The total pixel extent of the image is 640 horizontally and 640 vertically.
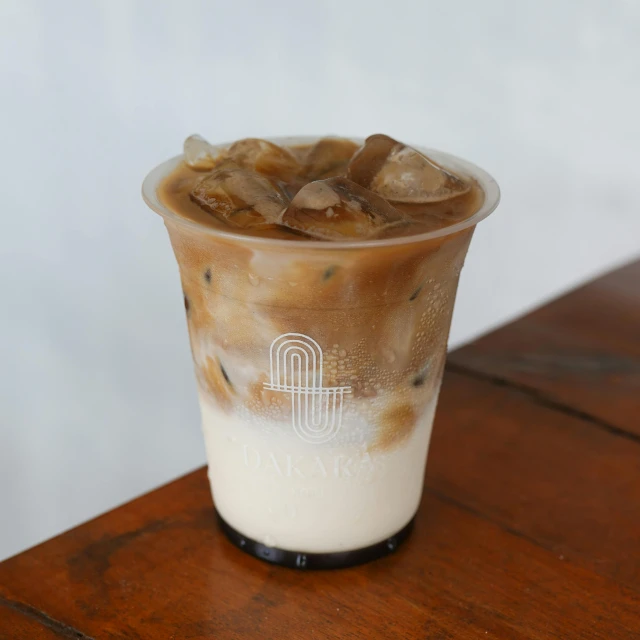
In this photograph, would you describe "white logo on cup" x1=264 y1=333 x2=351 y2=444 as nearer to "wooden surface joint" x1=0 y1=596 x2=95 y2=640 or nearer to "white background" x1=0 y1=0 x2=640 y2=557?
"wooden surface joint" x1=0 y1=596 x2=95 y2=640

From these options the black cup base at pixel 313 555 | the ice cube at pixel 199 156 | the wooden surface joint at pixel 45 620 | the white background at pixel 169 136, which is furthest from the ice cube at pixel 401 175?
the white background at pixel 169 136

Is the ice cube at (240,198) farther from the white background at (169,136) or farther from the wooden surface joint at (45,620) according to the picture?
the white background at (169,136)

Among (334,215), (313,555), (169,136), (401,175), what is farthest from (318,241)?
(169,136)

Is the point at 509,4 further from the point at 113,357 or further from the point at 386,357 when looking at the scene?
the point at 386,357

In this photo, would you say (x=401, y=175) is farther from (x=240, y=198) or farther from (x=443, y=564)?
(x=443, y=564)

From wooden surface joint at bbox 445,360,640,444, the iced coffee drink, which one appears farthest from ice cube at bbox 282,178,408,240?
wooden surface joint at bbox 445,360,640,444
